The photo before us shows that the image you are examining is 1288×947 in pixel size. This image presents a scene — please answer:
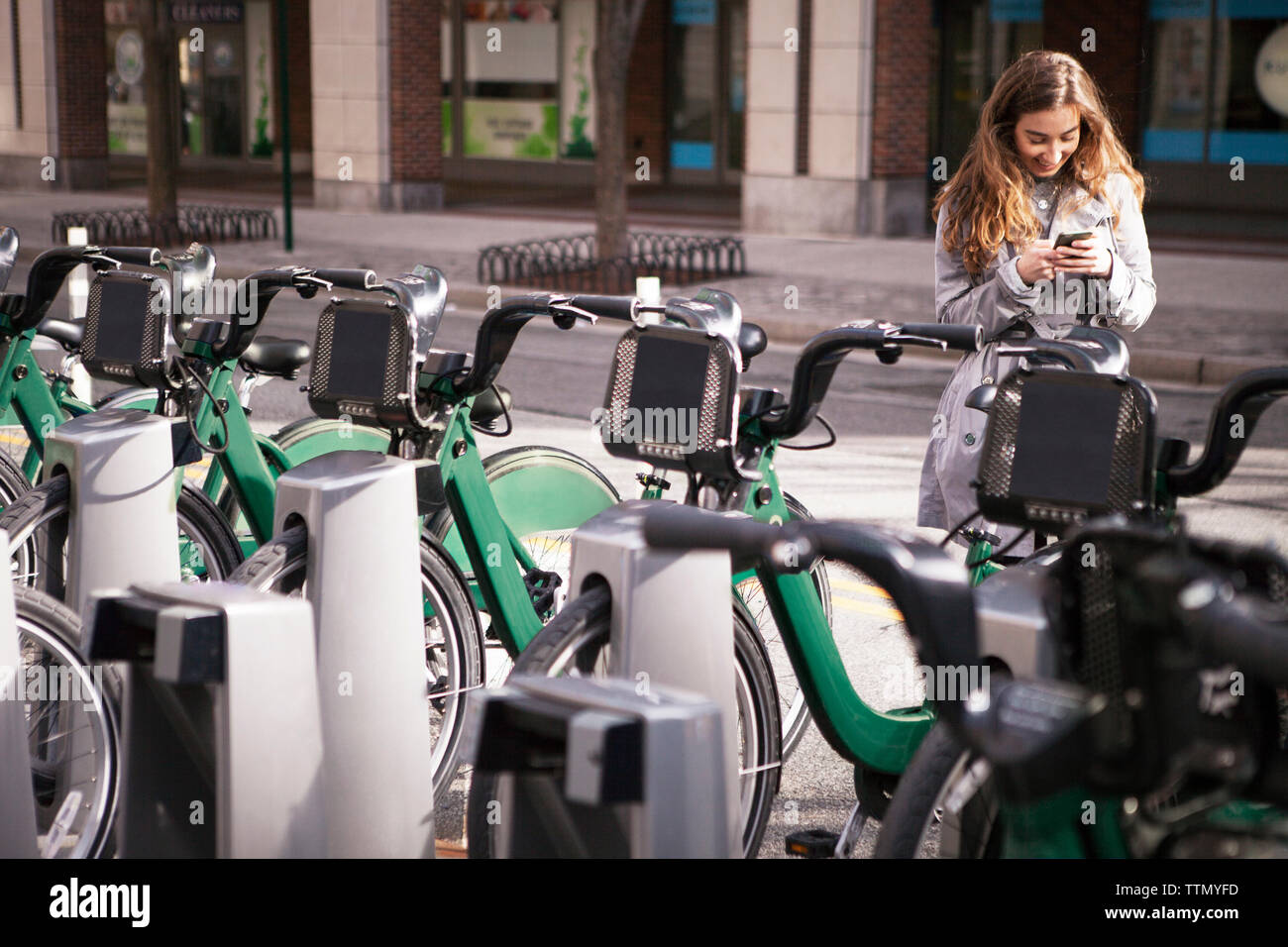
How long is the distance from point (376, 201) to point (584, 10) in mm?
7737

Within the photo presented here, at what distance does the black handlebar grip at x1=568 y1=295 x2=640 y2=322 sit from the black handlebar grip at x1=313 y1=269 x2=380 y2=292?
52cm

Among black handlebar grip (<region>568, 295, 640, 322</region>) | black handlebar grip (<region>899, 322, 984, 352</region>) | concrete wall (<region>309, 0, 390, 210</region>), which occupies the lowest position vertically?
black handlebar grip (<region>899, 322, 984, 352</region>)

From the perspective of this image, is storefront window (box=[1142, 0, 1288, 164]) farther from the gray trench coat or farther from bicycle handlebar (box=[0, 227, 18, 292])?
bicycle handlebar (box=[0, 227, 18, 292])

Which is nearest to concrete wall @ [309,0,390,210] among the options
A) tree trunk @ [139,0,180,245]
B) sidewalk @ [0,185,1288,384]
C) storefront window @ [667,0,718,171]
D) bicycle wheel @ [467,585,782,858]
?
sidewalk @ [0,185,1288,384]

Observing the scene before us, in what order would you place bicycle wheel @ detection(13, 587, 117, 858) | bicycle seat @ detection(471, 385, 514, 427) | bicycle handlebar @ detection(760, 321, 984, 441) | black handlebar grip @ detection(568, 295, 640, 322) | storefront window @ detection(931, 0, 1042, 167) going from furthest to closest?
storefront window @ detection(931, 0, 1042, 167)
bicycle seat @ detection(471, 385, 514, 427)
black handlebar grip @ detection(568, 295, 640, 322)
bicycle handlebar @ detection(760, 321, 984, 441)
bicycle wheel @ detection(13, 587, 117, 858)

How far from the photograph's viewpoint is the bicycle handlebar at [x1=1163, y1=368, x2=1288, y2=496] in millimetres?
3037

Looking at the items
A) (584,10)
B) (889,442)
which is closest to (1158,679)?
(889,442)

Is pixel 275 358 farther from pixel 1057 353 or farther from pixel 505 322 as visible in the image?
pixel 1057 353

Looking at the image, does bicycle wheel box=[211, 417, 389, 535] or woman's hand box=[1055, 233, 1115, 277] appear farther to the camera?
bicycle wheel box=[211, 417, 389, 535]

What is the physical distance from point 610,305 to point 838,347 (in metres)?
0.54

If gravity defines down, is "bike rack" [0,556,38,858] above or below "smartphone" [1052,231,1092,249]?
below

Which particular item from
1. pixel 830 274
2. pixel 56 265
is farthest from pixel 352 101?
pixel 56 265

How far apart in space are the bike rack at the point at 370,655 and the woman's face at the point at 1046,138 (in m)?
1.78
